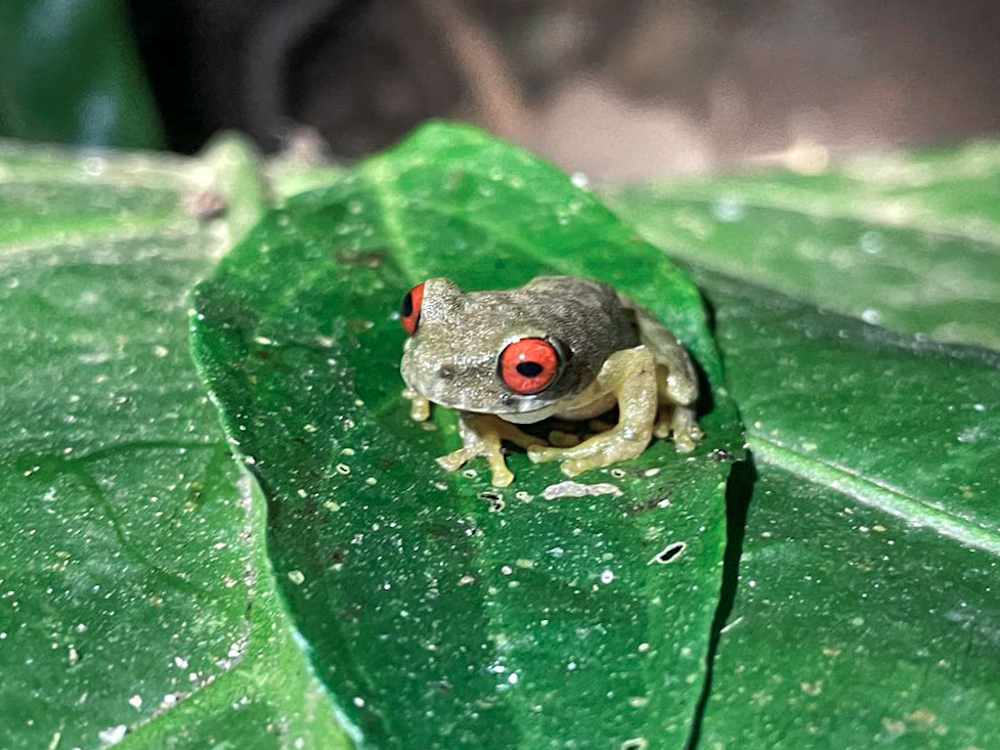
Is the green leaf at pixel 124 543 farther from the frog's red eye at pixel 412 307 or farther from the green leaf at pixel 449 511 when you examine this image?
the frog's red eye at pixel 412 307

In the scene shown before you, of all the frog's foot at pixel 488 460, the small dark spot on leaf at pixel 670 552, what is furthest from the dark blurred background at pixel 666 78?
the small dark spot on leaf at pixel 670 552

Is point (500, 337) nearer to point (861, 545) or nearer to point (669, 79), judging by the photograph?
point (861, 545)

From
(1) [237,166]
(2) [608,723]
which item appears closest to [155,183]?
(1) [237,166]

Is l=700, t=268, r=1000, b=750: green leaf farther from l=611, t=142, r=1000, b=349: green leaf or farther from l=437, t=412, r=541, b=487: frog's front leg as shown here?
l=611, t=142, r=1000, b=349: green leaf

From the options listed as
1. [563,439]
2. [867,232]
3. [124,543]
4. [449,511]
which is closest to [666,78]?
[867,232]

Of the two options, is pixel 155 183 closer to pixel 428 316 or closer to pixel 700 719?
pixel 428 316
